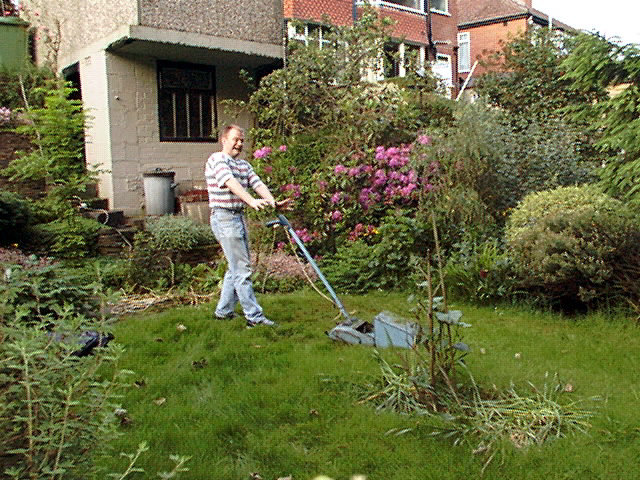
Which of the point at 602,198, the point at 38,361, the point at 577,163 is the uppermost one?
the point at 577,163

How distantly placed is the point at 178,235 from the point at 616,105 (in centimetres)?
621

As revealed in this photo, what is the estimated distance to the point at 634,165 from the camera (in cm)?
706

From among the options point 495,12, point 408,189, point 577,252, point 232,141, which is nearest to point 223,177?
point 232,141

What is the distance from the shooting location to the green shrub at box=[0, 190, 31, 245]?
353 inches

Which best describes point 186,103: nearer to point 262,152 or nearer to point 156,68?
point 156,68

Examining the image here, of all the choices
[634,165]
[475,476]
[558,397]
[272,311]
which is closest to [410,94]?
[634,165]

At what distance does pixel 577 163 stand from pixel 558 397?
756 centimetres

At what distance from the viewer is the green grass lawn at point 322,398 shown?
3510mm

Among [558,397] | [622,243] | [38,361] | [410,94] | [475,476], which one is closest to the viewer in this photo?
[38,361]

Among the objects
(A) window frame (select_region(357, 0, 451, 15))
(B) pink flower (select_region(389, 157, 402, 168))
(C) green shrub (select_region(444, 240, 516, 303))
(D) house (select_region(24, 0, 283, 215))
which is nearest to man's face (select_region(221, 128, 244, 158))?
(C) green shrub (select_region(444, 240, 516, 303))

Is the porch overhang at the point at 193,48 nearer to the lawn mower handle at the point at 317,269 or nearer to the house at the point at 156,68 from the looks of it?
the house at the point at 156,68

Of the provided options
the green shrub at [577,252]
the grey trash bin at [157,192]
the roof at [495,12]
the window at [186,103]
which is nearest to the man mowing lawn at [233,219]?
the green shrub at [577,252]

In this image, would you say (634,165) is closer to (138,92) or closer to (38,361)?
(38,361)

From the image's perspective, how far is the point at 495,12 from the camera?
1235 inches
